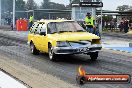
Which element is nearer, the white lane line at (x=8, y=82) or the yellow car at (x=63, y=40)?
the white lane line at (x=8, y=82)

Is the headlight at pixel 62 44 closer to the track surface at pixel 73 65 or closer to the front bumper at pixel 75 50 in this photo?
the front bumper at pixel 75 50

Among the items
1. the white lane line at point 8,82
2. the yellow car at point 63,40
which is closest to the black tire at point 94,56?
the yellow car at point 63,40

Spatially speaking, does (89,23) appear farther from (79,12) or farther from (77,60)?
(79,12)

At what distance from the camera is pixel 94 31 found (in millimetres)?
23891

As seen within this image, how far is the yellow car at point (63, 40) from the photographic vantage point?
1307 centimetres

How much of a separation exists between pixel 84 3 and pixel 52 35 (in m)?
27.4

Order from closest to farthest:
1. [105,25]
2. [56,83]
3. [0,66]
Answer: [56,83]
[0,66]
[105,25]

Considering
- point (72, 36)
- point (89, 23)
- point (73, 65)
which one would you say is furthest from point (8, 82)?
point (89, 23)

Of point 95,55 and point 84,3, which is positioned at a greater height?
point 84,3

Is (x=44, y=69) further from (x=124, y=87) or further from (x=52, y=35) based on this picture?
(x=124, y=87)

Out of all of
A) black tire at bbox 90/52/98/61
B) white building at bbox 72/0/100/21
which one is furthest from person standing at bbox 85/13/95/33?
white building at bbox 72/0/100/21

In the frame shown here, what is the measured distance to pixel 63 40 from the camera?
13109mm

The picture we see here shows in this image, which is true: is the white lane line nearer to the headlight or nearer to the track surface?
the track surface

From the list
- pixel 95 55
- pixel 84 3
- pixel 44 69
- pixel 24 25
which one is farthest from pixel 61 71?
pixel 24 25
